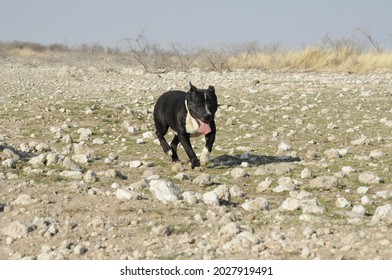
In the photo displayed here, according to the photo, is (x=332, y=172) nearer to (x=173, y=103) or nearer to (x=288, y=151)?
(x=288, y=151)

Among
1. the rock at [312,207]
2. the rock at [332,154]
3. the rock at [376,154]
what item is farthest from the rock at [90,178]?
the rock at [376,154]

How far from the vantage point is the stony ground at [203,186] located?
4723 millimetres

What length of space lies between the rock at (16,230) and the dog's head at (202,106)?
12.4 feet

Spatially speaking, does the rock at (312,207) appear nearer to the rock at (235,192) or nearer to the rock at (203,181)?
the rock at (235,192)

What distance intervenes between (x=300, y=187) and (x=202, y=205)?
172 centimetres

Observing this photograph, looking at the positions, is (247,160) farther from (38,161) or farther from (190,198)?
(190,198)

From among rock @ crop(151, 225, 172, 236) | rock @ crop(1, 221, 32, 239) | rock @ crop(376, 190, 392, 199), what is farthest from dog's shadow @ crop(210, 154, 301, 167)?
rock @ crop(1, 221, 32, 239)

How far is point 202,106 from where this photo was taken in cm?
849

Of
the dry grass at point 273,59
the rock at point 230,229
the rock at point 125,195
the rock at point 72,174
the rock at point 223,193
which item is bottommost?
the dry grass at point 273,59

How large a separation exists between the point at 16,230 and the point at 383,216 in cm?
292

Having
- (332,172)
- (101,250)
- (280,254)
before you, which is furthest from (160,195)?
(332,172)

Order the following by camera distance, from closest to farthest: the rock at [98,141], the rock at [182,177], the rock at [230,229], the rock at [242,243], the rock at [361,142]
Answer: the rock at [242,243] → the rock at [230,229] → the rock at [182,177] → the rock at [361,142] → the rock at [98,141]

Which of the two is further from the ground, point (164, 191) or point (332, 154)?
point (164, 191)

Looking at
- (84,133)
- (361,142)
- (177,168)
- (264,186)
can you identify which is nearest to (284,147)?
(361,142)
